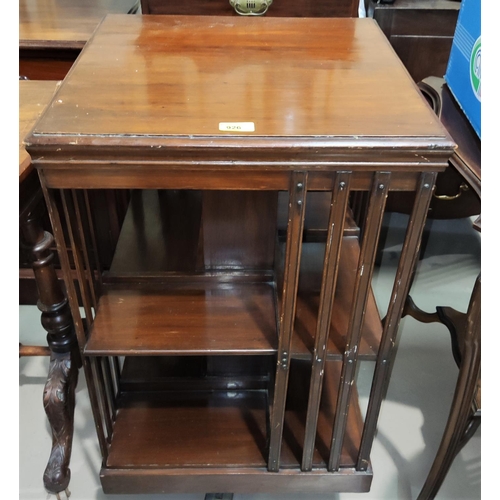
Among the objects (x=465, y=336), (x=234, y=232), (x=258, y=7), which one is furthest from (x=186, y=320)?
(x=258, y=7)

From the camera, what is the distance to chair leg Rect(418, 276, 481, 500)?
0.95m

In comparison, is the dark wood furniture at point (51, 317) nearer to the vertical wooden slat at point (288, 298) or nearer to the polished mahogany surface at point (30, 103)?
the polished mahogany surface at point (30, 103)

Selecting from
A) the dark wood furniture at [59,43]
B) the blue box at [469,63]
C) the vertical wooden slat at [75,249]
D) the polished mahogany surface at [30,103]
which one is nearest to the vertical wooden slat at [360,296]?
the blue box at [469,63]

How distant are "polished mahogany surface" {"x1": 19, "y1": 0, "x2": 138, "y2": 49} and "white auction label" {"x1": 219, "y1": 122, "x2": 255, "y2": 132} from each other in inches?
34.8

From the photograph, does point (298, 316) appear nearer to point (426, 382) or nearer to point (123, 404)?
point (123, 404)

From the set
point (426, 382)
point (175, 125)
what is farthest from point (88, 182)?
point (426, 382)

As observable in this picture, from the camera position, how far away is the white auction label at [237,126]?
2.34 feet

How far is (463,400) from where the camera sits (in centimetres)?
102

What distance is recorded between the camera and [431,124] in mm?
731

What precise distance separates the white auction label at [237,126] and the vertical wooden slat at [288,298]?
0.09 metres

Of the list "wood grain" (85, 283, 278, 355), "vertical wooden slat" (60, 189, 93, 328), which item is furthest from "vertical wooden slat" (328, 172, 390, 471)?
"vertical wooden slat" (60, 189, 93, 328)

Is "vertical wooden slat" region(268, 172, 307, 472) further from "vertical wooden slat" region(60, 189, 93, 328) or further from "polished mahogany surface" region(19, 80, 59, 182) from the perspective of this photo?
"polished mahogany surface" region(19, 80, 59, 182)

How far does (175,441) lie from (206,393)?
14 cm

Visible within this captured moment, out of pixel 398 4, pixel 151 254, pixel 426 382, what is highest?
pixel 398 4
